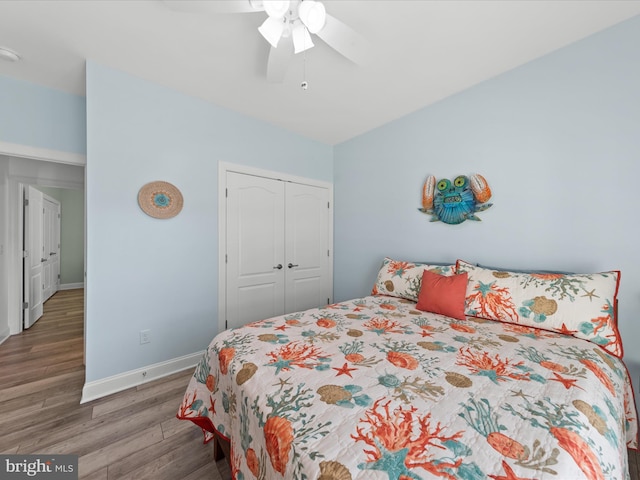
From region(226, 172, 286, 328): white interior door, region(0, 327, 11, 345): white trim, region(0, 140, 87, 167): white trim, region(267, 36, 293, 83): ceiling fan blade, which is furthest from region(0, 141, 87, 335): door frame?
region(267, 36, 293, 83): ceiling fan blade

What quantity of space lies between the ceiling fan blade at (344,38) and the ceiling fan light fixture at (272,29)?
20cm

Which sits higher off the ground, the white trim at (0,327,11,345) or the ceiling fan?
the ceiling fan

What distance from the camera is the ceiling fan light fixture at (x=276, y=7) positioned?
1.17 metres

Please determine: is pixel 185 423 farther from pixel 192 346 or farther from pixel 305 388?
pixel 305 388

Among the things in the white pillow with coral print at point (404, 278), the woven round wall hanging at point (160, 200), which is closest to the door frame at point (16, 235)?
the woven round wall hanging at point (160, 200)

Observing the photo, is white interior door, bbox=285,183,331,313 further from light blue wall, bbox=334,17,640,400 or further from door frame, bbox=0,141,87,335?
door frame, bbox=0,141,87,335

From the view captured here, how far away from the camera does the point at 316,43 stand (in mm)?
1726

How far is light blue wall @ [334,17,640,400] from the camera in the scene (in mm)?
1577

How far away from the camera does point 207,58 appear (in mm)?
1890

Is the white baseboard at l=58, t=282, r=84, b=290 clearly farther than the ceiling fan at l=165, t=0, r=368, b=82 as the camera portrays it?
Yes

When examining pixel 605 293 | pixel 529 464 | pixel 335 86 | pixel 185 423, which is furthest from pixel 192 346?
pixel 605 293

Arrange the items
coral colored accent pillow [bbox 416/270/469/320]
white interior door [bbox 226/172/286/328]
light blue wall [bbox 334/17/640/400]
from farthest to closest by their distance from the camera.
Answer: white interior door [bbox 226/172/286/328] → coral colored accent pillow [bbox 416/270/469/320] → light blue wall [bbox 334/17/640/400]

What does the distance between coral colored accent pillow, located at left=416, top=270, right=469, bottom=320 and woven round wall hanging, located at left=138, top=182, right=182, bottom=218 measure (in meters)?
2.22

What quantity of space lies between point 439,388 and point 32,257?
505 cm
